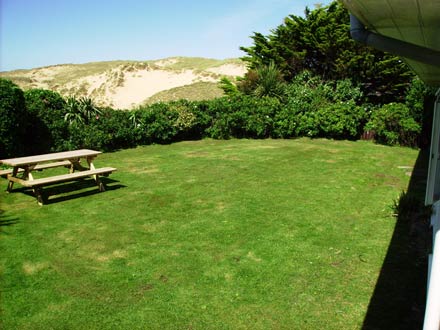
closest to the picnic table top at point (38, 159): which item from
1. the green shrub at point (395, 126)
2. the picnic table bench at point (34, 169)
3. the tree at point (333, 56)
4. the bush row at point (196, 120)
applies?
the picnic table bench at point (34, 169)

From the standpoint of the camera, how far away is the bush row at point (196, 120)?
12.1 meters

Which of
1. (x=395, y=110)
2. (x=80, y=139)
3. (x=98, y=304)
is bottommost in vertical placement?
(x=98, y=304)

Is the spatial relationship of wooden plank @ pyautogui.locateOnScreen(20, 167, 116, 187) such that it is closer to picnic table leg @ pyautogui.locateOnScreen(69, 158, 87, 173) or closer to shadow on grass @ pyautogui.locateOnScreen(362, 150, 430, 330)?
picnic table leg @ pyautogui.locateOnScreen(69, 158, 87, 173)

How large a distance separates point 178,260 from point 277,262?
52.1 inches

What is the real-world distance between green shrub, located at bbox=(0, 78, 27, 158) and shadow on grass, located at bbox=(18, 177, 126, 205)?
276 cm

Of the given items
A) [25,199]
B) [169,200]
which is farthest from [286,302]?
[25,199]

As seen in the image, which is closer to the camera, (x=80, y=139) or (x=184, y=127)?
(x=80, y=139)

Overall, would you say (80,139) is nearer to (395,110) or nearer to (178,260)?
(178,260)

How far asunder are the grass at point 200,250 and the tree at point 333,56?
9.34m

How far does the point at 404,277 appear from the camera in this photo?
4586 millimetres

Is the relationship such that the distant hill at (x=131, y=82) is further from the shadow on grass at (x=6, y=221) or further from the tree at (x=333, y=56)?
the shadow on grass at (x=6, y=221)

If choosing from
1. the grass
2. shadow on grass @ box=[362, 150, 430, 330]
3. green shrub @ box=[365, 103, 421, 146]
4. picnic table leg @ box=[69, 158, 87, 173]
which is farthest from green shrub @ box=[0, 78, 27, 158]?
green shrub @ box=[365, 103, 421, 146]

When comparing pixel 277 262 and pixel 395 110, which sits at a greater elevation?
pixel 395 110

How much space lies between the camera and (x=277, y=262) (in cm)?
504
